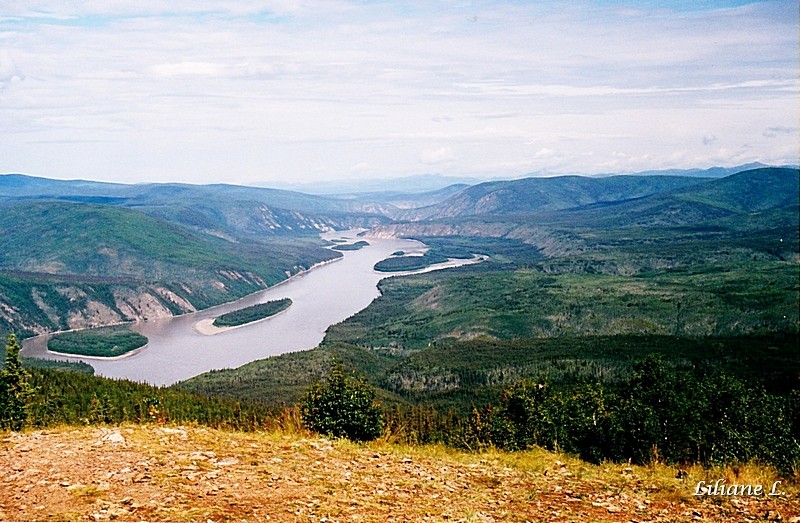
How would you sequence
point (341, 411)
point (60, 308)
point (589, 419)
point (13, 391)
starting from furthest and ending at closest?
1. point (60, 308)
2. point (589, 419)
3. point (13, 391)
4. point (341, 411)

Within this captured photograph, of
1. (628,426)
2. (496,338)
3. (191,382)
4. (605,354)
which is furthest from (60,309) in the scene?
(628,426)

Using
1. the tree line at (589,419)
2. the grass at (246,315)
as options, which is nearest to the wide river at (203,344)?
the grass at (246,315)

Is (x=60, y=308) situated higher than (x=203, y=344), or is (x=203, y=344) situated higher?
(x=60, y=308)

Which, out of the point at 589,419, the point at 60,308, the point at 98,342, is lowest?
the point at 98,342

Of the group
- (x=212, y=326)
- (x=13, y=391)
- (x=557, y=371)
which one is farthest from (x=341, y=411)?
(x=212, y=326)

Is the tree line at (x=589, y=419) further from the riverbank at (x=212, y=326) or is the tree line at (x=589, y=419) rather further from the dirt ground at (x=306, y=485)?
the riverbank at (x=212, y=326)

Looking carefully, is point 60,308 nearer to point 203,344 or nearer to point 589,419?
point 203,344
